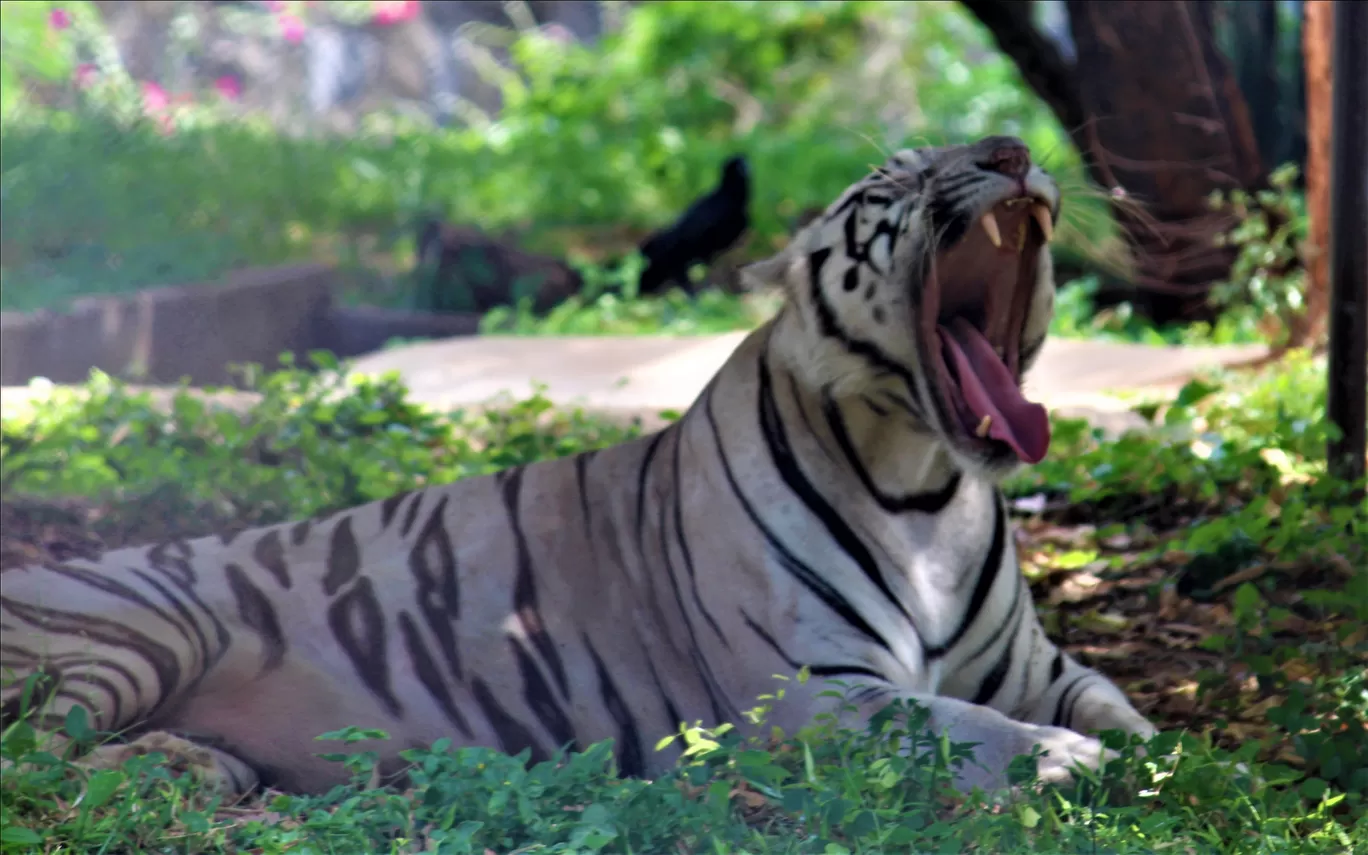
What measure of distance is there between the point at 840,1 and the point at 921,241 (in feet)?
42.2

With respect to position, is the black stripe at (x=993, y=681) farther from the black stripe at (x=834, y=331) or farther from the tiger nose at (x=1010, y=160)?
the tiger nose at (x=1010, y=160)

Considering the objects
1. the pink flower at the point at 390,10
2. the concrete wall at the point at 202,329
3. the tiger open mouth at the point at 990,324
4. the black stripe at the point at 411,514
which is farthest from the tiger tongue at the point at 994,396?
the pink flower at the point at 390,10

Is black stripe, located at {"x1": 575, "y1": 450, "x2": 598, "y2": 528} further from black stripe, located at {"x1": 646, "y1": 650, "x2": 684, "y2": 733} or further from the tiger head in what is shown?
the tiger head

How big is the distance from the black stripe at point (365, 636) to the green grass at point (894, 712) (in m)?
0.29

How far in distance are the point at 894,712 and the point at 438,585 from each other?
3.45ft

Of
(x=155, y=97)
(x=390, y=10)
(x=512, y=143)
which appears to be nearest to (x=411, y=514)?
(x=512, y=143)

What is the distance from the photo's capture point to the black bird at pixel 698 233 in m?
9.71

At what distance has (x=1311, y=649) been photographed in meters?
3.11

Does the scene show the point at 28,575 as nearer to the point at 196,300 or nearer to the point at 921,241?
the point at 921,241

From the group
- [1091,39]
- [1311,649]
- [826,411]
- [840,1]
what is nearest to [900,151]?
[826,411]

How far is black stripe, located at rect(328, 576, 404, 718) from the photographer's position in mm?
3057

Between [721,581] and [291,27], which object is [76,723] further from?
[291,27]

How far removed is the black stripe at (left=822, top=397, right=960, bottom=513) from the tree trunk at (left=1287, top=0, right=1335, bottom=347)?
3.37 meters

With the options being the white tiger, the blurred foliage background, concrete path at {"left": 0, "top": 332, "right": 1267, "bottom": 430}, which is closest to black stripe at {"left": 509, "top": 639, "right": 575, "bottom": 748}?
the white tiger
